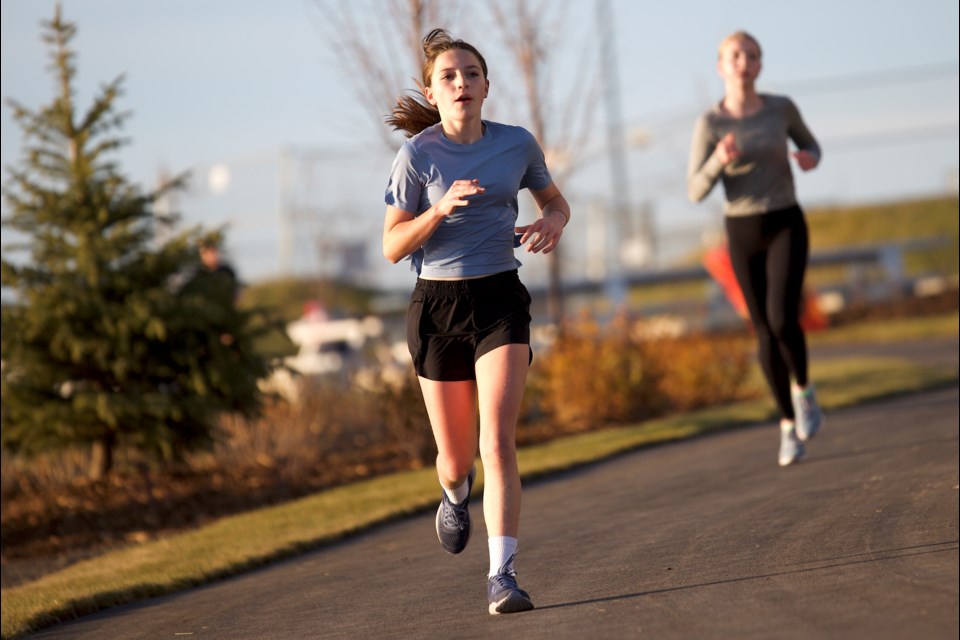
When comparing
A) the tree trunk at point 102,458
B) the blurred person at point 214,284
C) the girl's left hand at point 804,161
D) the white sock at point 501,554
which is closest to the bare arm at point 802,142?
the girl's left hand at point 804,161

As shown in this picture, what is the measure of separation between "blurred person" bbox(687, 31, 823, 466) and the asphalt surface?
735 mm

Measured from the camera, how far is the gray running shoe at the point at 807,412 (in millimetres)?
8656

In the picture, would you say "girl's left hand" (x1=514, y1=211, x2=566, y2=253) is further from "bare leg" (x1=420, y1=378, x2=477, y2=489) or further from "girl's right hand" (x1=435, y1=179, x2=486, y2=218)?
"bare leg" (x1=420, y1=378, x2=477, y2=489)

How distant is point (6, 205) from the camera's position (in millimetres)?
11414

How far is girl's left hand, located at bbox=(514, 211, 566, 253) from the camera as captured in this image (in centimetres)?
539

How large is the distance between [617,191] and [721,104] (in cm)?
2536

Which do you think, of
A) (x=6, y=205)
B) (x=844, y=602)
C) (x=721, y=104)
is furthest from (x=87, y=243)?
(x=844, y=602)

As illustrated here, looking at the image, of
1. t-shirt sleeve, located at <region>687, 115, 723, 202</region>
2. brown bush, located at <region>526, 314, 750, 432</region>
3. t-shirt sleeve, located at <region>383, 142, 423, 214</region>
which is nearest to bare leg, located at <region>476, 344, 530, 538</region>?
t-shirt sleeve, located at <region>383, 142, 423, 214</region>

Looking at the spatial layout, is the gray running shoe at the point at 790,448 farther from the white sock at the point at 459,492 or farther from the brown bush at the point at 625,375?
the brown bush at the point at 625,375

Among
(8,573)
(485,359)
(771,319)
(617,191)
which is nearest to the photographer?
(485,359)

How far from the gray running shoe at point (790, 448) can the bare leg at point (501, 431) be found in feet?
12.3

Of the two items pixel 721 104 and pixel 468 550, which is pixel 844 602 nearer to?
pixel 468 550

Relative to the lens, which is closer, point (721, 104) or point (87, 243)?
point (721, 104)

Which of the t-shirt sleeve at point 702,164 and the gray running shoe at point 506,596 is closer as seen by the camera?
the gray running shoe at point 506,596
